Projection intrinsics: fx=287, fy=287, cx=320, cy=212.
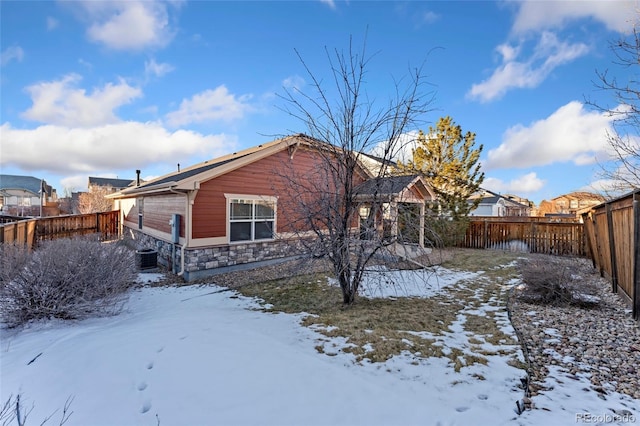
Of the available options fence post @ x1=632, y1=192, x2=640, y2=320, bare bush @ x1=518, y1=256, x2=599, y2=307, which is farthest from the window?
fence post @ x1=632, y1=192, x2=640, y2=320

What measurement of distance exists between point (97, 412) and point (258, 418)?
1.48 meters

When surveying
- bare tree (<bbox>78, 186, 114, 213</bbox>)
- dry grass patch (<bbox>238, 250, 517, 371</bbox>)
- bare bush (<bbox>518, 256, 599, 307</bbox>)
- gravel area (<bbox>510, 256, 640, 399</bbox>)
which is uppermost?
bare tree (<bbox>78, 186, 114, 213</bbox>)

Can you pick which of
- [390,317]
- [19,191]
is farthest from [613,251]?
[19,191]

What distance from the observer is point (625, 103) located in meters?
5.69

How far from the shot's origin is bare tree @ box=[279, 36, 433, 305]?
5.13 meters

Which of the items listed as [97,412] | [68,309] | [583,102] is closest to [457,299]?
[583,102]

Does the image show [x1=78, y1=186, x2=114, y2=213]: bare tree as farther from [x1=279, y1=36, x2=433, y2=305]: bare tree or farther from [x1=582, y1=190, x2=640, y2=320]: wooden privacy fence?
[x1=582, y1=190, x2=640, y2=320]: wooden privacy fence

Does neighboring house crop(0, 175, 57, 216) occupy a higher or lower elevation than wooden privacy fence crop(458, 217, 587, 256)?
higher

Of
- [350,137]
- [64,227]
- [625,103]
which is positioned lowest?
[64,227]

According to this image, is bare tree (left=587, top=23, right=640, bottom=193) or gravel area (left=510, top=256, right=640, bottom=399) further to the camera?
bare tree (left=587, top=23, right=640, bottom=193)

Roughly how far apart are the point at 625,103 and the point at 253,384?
27.1ft

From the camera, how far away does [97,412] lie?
2564 millimetres

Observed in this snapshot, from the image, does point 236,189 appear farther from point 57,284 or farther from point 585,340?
point 585,340

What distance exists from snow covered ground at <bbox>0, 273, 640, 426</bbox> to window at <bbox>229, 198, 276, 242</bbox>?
5.07 meters
